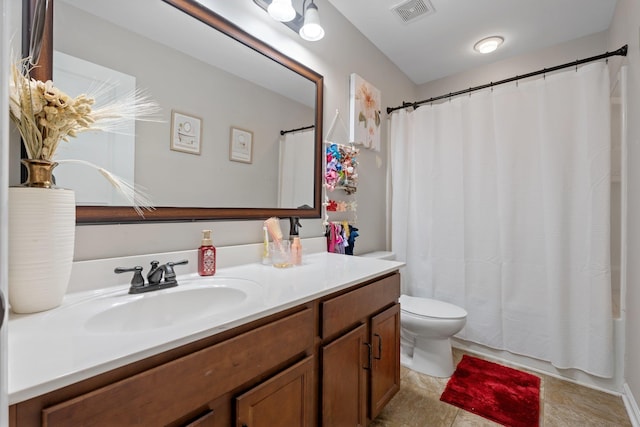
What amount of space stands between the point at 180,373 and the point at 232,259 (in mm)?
690

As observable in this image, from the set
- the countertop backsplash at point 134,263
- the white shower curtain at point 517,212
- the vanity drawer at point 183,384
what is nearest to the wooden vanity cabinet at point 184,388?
the vanity drawer at point 183,384

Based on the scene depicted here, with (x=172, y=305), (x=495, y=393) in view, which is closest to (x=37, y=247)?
(x=172, y=305)

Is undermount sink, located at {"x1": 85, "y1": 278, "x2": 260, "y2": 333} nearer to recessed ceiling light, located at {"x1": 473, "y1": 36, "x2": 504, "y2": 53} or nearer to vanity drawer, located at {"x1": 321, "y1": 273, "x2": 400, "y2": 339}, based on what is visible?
vanity drawer, located at {"x1": 321, "y1": 273, "x2": 400, "y2": 339}

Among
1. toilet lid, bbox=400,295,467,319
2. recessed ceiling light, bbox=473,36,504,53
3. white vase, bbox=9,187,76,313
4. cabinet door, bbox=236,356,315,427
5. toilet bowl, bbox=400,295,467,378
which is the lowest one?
toilet bowl, bbox=400,295,467,378

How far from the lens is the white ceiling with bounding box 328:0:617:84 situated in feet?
6.03

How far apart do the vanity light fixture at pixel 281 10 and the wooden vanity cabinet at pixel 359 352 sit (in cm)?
136

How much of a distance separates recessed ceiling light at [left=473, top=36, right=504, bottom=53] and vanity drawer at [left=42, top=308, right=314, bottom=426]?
8.34 feet

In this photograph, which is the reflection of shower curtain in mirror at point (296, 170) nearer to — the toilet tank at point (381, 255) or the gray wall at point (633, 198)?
the toilet tank at point (381, 255)

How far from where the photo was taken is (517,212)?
196 centimetres

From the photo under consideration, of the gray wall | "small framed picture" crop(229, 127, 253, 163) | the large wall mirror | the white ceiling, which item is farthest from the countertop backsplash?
the gray wall

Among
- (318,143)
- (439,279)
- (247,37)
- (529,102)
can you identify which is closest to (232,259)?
(318,143)

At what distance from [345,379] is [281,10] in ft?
5.57

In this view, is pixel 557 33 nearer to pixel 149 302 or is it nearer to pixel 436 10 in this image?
pixel 436 10

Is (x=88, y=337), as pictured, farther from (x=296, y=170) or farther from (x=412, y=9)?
(x=412, y=9)
